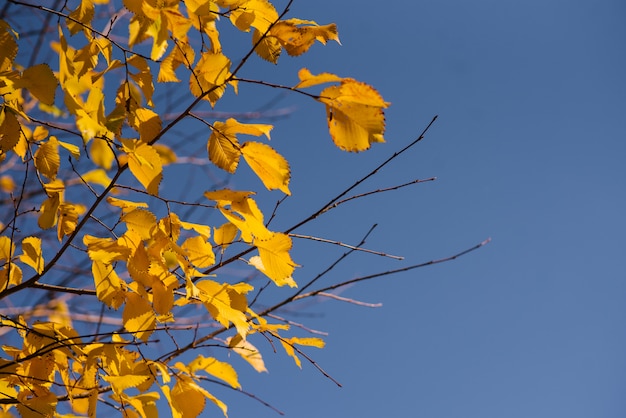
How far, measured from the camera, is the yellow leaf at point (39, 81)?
2.35 feet

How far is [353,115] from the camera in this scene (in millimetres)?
651

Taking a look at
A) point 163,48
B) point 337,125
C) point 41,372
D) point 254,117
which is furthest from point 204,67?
point 254,117

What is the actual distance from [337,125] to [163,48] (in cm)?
28

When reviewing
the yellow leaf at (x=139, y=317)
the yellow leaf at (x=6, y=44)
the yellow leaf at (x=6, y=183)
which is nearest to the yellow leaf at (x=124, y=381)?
the yellow leaf at (x=139, y=317)

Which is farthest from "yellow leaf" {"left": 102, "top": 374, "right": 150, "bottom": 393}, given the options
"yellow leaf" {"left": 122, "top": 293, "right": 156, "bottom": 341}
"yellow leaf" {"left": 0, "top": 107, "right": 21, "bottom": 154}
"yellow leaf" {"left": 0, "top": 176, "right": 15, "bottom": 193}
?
"yellow leaf" {"left": 0, "top": 176, "right": 15, "bottom": 193}

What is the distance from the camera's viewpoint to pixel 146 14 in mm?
664

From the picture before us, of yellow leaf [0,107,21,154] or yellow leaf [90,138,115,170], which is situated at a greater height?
yellow leaf [90,138,115,170]

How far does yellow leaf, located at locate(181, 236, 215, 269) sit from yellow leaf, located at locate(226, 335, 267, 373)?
18cm

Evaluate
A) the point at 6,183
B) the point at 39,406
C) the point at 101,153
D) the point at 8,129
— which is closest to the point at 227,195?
the point at 101,153

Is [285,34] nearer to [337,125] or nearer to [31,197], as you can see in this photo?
[337,125]

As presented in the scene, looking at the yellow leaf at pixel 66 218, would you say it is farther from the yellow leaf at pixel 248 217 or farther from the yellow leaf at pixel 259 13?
the yellow leaf at pixel 259 13

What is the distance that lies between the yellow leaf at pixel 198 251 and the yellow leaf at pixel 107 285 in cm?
12

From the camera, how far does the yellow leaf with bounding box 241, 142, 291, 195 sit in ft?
2.26

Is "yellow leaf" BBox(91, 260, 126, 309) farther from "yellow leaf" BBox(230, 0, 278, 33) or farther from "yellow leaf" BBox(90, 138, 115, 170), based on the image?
"yellow leaf" BBox(230, 0, 278, 33)
